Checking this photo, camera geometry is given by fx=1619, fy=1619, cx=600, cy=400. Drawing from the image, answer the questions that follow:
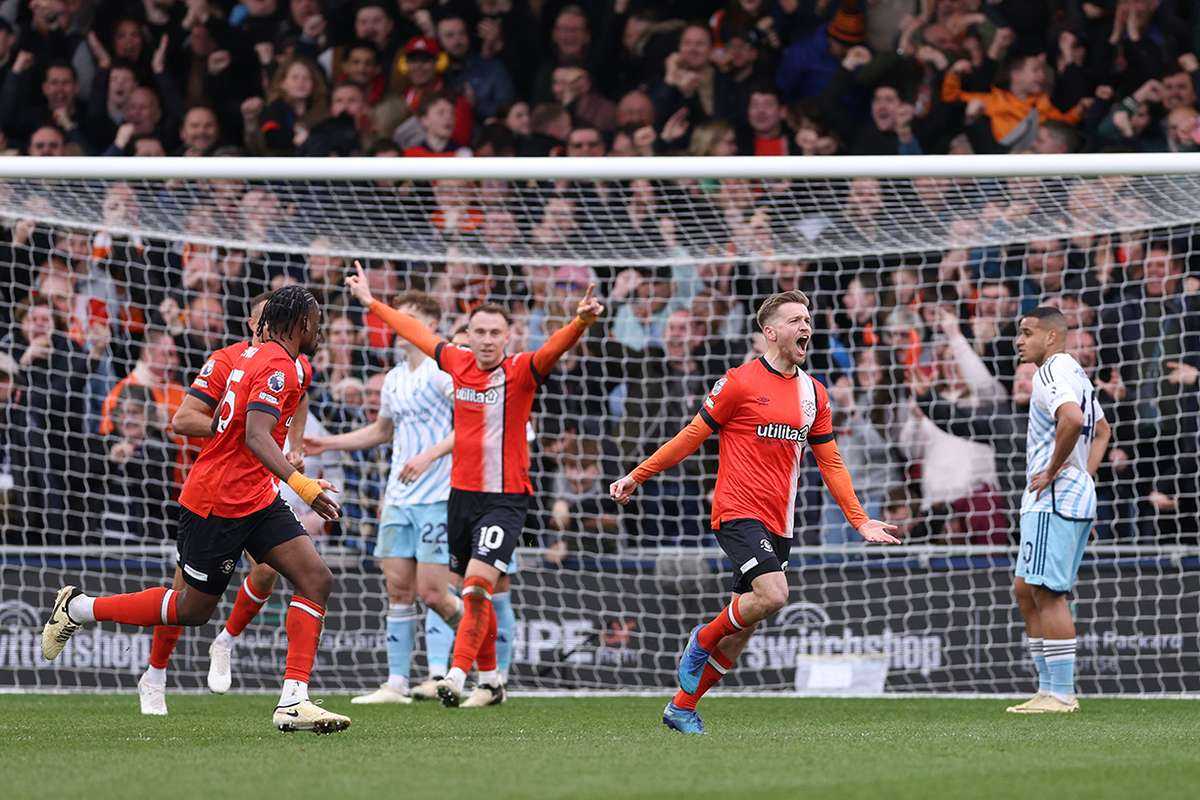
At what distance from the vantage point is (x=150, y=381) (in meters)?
11.3

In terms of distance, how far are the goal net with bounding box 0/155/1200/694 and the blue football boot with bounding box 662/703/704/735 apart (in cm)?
316

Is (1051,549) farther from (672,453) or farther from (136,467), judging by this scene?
(136,467)

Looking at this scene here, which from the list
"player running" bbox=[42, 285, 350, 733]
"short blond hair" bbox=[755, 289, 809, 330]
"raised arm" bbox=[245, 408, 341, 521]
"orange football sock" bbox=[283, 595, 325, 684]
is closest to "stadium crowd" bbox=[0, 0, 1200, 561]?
"short blond hair" bbox=[755, 289, 809, 330]

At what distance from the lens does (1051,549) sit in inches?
341

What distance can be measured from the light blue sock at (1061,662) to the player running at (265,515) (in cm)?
399

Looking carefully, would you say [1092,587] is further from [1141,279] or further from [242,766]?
[242,766]

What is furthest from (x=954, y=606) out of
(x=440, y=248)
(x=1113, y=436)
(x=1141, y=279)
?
(x=440, y=248)

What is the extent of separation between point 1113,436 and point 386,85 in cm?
749

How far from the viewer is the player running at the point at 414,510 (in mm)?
9648

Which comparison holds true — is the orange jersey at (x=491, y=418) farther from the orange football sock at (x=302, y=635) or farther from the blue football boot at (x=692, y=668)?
the orange football sock at (x=302, y=635)

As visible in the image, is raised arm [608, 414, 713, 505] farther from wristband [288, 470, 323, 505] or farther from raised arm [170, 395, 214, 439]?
raised arm [170, 395, 214, 439]

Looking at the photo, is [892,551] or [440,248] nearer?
[892,551]

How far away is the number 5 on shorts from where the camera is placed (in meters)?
8.80

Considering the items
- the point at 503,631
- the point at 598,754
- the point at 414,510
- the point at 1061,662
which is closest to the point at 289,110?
the point at 414,510
